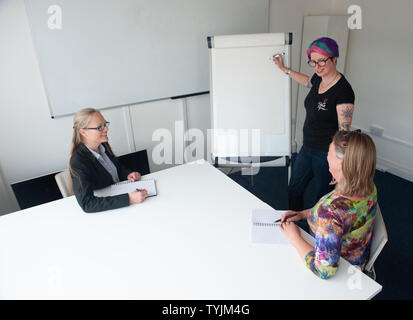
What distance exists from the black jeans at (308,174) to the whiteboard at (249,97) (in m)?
0.31

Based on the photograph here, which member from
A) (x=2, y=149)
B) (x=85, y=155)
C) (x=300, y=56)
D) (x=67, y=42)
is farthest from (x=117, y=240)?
(x=300, y=56)

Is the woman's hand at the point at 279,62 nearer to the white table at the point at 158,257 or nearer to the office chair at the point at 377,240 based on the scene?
the white table at the point at 158,257

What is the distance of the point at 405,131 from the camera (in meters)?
3.45

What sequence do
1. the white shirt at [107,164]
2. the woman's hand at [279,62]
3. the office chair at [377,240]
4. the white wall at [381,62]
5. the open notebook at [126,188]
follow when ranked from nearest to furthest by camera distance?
the office chair at [377,240]
the open notebook at [126,188]
the white shirt at [107,164]
the woman's hand at [279,62]
the white wall at [381,62]

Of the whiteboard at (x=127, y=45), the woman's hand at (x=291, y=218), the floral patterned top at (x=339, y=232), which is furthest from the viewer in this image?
the whiteboard at (x=127, y=45)

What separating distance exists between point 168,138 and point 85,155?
1348 mm

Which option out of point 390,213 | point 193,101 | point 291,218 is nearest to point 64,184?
point 291,218

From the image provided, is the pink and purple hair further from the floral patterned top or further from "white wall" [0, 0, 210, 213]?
"white wall" [0, 0, 210, 213]

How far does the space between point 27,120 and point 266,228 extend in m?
1.97

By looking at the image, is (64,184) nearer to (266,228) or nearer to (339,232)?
(266,228)

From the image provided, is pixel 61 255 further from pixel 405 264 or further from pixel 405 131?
pixel 405 131

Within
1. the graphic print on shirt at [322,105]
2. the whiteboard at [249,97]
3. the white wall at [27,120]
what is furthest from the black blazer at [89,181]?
the graphic print on shirt at [322,105]

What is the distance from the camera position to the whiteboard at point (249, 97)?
2668 mm

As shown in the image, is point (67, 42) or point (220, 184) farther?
point (67, 42)
